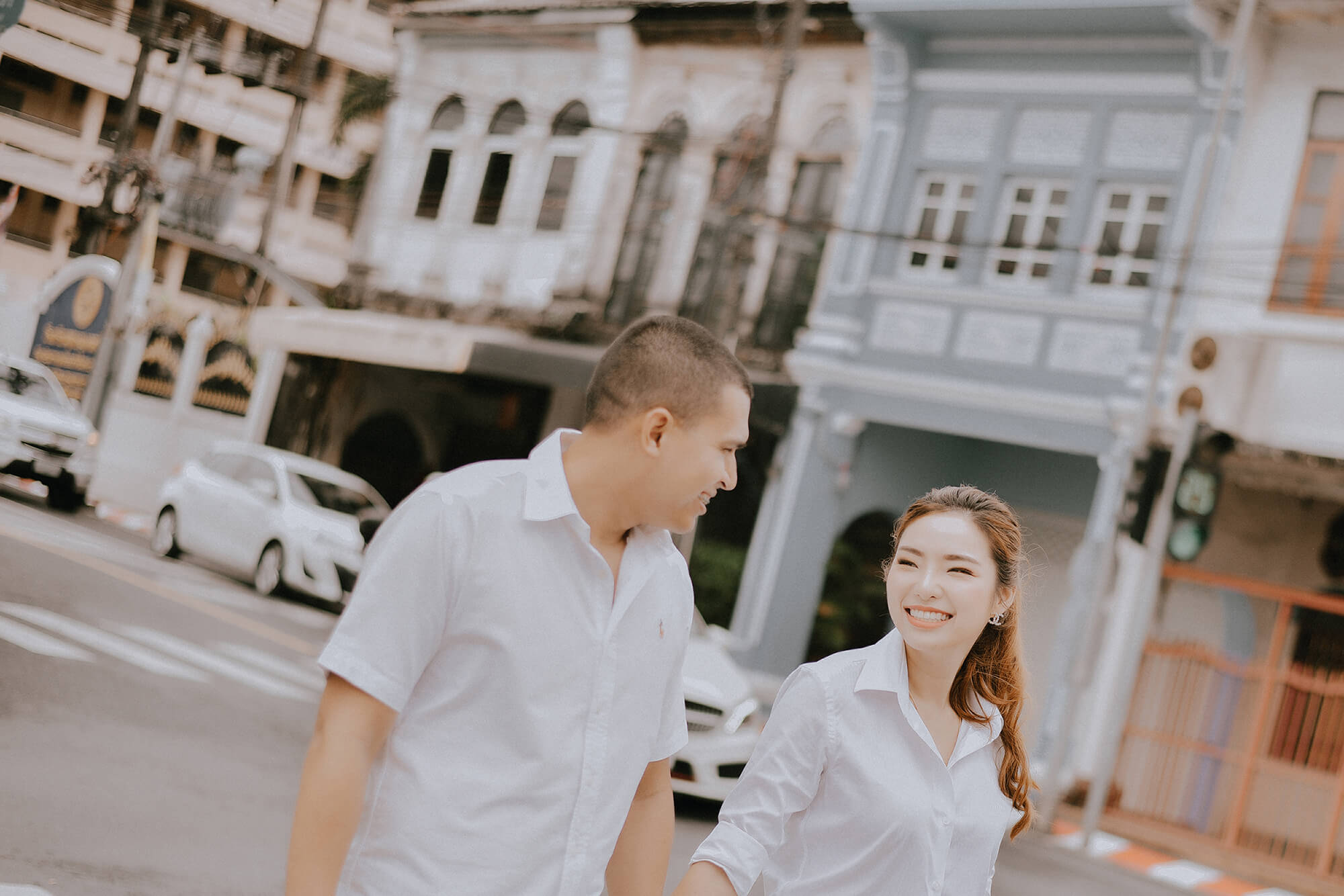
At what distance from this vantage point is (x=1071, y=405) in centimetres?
1502

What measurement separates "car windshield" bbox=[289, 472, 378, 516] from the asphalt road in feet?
4.71

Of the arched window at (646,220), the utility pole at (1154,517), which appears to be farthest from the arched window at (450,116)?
the utility pole at (1154,517)

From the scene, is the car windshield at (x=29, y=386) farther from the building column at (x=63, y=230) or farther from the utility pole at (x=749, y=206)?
the utility pole at (x=749, y=206)

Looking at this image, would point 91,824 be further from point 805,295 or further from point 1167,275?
point 805,295

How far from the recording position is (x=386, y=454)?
2375 centimetres

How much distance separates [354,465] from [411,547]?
870 inches

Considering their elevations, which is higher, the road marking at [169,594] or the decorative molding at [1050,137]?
the decorative molding at [1050,137]

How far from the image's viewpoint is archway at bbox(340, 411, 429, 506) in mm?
23578

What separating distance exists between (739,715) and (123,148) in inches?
203

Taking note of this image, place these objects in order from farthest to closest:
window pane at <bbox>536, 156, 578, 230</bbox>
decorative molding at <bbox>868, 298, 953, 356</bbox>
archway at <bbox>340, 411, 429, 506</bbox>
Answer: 1. archway at <bbox>340, 411, 429, 506</bbox>
2. window pane at <bbox>536, 156, 578, 230</bbox>
3. decorative molding at <bbox>868, 298, 953, 356</bbox>

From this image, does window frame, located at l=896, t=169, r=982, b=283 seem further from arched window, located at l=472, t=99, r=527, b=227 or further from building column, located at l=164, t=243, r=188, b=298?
building column, located at l=164, t=243, r=188, b=298

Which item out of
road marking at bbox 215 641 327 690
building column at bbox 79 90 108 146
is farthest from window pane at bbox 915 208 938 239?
building column at bbox 79 90 108 146

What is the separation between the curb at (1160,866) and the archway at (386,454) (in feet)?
43.6

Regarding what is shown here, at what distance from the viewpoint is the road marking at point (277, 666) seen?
10.6 meters
